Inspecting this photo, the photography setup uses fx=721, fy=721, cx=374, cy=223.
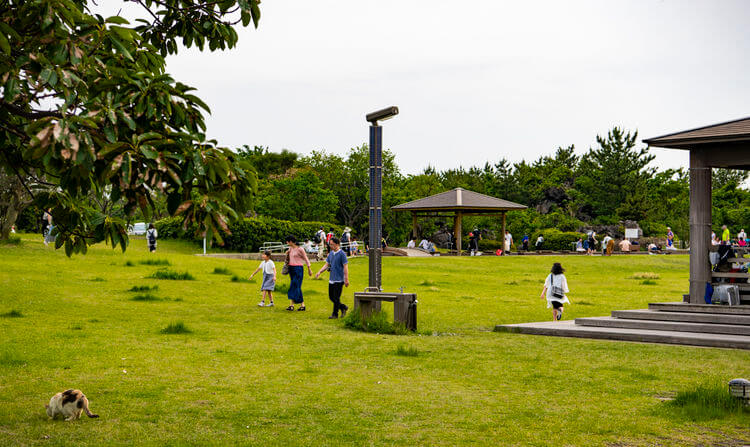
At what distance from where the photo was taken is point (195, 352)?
32.2ft

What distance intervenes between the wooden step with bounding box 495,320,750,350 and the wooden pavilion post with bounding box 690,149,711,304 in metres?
1.85

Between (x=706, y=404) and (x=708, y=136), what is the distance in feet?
24.5

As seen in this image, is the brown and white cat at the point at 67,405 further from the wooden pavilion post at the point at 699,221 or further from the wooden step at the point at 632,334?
the wooden pavilion post at the point at 699,221

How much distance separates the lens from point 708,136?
12852 mm

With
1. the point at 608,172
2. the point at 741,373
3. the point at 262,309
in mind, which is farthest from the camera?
the point at 608,172

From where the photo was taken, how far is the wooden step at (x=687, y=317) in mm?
12330

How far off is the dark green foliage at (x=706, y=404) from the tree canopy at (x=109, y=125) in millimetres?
4649

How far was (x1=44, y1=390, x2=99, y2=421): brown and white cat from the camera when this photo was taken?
6117mm

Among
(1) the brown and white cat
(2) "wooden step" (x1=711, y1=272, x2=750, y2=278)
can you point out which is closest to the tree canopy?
(1) the brown and white cat

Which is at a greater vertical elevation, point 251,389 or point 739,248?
point 739,248

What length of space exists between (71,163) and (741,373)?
812 cm

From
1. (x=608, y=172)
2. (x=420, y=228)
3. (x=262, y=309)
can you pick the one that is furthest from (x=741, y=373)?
(x=608, y=172)

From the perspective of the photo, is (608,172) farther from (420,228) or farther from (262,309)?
(262,309)

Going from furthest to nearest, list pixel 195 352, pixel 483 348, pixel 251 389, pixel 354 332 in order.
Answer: pixel 354 332 → pixel 483 348 → pixel 195 352 → pixel 251 389
